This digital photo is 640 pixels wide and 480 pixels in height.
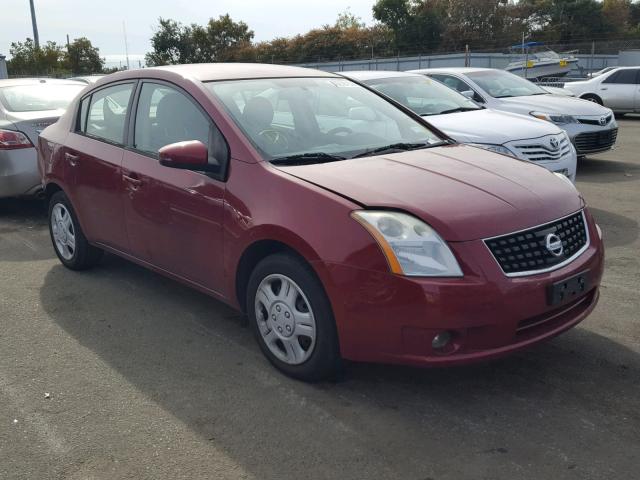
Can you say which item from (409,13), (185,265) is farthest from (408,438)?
(409,13)

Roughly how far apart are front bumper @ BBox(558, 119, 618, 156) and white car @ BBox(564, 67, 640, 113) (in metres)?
9.14

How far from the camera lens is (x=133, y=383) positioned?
11.9 feet

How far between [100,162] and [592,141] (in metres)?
7.44

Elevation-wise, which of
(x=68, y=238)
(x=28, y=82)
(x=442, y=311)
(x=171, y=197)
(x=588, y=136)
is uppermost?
(x=28, y=82)

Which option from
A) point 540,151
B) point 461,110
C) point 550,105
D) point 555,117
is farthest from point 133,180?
point 550,105

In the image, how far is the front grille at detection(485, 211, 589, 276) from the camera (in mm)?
3084

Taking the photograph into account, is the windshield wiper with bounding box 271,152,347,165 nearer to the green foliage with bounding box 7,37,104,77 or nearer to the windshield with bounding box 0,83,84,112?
the windshield with bounding box 0,83,84,112

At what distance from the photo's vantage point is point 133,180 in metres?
4.45

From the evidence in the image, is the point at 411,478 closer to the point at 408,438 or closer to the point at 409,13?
the point at 408,438

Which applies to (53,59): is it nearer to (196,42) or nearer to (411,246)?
(196,42)

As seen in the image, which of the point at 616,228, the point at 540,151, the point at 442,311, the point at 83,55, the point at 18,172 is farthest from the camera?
the point at 83,55

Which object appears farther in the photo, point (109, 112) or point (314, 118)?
point (109, 112)

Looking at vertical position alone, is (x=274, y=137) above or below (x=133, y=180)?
above

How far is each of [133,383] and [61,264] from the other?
8.71ft
